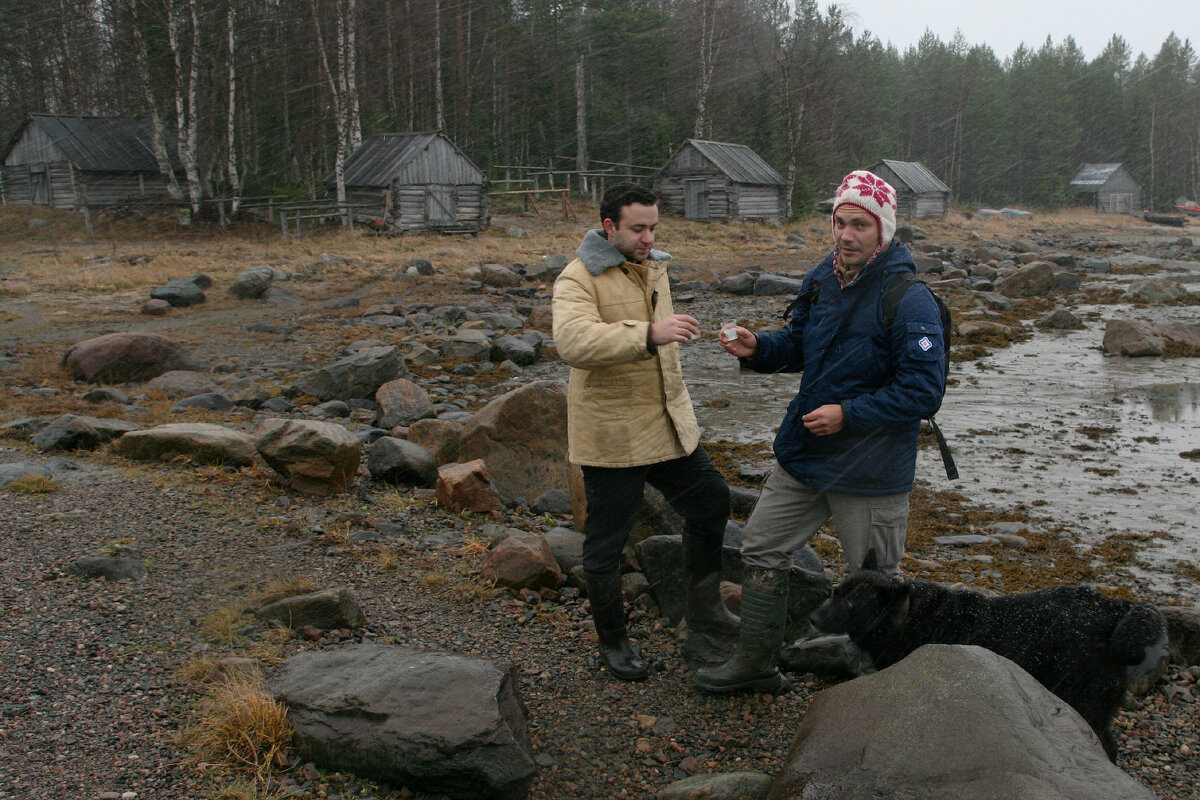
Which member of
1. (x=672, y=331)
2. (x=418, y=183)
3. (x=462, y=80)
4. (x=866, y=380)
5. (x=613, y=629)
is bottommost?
(x=613, y=629)

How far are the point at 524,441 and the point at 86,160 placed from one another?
34578mm

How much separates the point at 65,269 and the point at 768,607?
69.7 ft

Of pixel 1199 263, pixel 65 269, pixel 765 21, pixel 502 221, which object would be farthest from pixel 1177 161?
pixel 65 269

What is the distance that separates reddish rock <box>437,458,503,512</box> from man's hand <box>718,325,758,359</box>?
2.86 meters

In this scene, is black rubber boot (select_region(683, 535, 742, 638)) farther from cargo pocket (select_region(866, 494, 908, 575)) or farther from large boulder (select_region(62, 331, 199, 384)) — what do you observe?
large boulder (select_region(62, 331, 199, 384))

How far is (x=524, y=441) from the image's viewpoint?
21.6 feet

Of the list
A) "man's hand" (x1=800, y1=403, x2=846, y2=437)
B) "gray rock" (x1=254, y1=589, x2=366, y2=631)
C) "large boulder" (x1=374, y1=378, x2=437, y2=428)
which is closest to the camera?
"man's hand" (x1=800, y1=403, x2=846, y2=437)

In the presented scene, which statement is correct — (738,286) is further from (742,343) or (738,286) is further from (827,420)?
(827,420)

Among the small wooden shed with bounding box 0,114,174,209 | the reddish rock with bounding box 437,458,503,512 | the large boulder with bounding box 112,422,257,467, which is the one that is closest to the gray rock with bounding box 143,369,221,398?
the large boulder with bounding box 112,422,257,467

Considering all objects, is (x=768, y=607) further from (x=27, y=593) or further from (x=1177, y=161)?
(x=1177, y=161)

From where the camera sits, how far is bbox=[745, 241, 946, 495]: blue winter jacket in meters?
2.90

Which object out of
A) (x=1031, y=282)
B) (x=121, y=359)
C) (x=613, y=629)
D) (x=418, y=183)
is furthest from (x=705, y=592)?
(x=418, y=183)

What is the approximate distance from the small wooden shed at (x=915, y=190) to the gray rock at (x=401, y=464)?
40.9 metres

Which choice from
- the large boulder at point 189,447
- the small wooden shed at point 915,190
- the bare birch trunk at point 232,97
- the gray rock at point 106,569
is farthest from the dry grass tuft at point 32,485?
the small wooden shed at point 915,190
